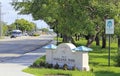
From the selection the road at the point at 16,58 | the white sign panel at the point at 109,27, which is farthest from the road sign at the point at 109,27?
the road at the point at 16,58

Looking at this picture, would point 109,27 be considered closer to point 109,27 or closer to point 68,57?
point 109,27

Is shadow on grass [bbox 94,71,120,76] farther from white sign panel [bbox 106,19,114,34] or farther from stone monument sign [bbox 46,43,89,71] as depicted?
white sign panel [bbox 106,19,114,34]

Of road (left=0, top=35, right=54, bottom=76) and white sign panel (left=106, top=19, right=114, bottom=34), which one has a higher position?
white sign panel (left=106, top=19, right=114, bottom=34)

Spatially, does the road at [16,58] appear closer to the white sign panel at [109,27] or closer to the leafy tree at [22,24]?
the white sign panel at [109,27]

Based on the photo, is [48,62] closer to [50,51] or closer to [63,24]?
[50,51]

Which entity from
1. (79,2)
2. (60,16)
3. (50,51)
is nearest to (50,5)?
(60,16)

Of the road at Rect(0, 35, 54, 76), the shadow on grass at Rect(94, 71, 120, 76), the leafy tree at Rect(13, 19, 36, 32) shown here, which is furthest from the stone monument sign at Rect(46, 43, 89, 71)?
the leafy tree at Rect(13, 19, 36, 32)

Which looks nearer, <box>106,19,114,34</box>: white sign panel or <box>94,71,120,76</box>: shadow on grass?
<box>94,71,120,76</box>: shadow on grass

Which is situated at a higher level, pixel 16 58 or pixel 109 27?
pixel 109 27

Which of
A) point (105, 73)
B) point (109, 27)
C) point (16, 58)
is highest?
point (109, 27)

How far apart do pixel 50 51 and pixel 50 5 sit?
1226 centimetres

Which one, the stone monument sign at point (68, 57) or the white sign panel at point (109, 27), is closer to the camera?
the stone monument sign at point (68, 57)

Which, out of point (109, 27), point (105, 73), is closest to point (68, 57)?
point (105, 73)

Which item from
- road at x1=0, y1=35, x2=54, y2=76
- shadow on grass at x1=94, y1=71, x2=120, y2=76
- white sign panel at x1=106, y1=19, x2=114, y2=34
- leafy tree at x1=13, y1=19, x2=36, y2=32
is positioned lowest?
leafy tree at x1=13, y1=19, x2=36, y2=32
